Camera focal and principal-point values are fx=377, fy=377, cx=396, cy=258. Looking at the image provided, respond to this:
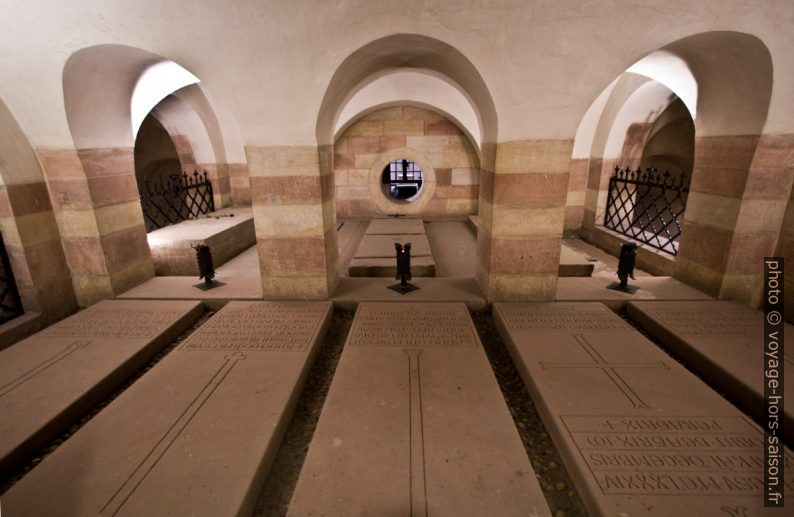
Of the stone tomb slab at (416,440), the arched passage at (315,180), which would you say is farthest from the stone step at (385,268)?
the stone tomb slab at (416,440)

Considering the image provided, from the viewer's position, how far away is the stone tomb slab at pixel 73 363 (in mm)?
2422

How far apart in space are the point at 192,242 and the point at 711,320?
246 inches

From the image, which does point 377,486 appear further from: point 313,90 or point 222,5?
point 222,5

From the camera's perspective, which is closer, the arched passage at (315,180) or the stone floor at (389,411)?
the stone floor at (389,411)

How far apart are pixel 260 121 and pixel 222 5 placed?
93 cm

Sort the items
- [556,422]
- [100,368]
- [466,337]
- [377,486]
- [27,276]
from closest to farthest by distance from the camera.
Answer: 1. [377,486]
2. [556,422]
3. [100,368]
4. [466,337]
5. [27,276]

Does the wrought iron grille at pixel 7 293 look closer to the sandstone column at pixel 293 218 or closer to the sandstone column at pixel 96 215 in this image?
the sandstone column at pixel 96 215

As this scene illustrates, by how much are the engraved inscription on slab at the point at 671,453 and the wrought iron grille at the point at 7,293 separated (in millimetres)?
A: 5331

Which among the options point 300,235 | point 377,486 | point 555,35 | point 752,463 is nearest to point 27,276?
point 300,235

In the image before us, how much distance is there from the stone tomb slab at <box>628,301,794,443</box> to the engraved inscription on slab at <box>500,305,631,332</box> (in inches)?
15.2

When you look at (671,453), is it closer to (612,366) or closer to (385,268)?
(612,366)

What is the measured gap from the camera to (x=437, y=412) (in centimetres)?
246

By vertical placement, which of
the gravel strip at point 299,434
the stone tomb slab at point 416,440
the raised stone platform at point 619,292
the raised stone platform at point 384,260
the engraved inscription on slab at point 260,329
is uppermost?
the raised stone platform at point 384,260

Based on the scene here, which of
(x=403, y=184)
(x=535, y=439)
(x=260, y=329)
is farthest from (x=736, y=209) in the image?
(x=403, y=184)
